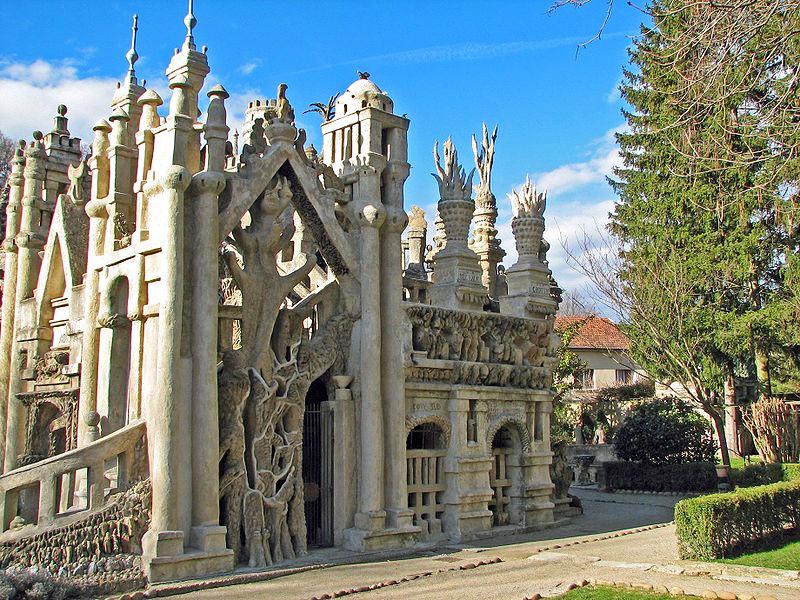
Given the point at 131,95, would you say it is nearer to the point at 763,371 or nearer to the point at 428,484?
the point at 428,484

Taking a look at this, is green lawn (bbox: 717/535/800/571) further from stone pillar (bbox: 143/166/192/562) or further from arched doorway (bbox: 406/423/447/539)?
stone pillar (bbox: 143/166/192/562)

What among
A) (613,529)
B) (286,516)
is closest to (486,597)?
(286,516)

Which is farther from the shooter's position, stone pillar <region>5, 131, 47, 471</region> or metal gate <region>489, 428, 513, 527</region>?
stone pillar <region>5, 131, 47, 471</region>

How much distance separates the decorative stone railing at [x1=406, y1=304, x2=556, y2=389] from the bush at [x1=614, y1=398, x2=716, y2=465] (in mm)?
10063

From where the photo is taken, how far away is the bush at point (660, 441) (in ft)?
90.5

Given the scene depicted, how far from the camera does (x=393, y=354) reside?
1538cm

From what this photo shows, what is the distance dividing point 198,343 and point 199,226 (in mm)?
1729

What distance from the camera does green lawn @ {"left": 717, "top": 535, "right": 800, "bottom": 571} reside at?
43.2 ft

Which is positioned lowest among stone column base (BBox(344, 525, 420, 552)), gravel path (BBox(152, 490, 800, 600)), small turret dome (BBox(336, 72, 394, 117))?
gravel path (BBox(152, 490, 800, 600))

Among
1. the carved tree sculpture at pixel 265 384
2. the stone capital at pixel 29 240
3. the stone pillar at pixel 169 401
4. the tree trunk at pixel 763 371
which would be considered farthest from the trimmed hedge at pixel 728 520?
the tree trunk at pixel 763 371

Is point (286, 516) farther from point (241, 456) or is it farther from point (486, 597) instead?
point (486, 597)

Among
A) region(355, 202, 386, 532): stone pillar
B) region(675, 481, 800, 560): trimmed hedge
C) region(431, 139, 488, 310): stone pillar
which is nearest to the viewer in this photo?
region(675, 481, 800, 560): trimmed hedge

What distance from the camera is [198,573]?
11953 mm

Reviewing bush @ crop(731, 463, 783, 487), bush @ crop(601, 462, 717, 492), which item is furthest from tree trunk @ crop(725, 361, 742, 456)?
bush @ crop(731, 463, 783, 487)
